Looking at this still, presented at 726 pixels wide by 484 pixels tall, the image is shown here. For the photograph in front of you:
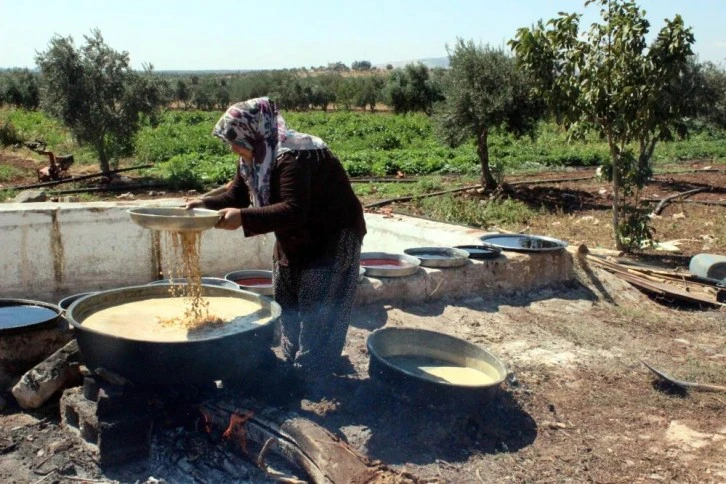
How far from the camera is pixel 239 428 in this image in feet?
10.9

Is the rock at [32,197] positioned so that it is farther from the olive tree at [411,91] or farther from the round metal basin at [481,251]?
the olive tree at [411,91]

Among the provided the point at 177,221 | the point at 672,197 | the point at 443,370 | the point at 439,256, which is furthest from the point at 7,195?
the point at 672,197

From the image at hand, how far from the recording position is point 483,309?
6.11m

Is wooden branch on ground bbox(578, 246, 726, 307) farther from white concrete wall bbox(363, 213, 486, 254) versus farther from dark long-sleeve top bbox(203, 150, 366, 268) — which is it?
dark long-sleeve top bbox(203, 150, 366, 268)

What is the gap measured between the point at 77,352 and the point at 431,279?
305 centimetres

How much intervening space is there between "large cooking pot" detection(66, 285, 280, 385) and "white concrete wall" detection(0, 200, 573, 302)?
2.45 meters

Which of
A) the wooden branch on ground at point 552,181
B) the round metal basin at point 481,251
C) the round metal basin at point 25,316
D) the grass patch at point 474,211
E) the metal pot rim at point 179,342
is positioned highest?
the metal pot rim at point 179,342

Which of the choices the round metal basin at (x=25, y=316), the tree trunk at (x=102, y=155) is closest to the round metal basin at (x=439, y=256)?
the round metal basin at (x=25, y=316)

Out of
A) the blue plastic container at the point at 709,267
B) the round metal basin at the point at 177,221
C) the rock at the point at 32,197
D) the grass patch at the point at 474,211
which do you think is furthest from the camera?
the grass patch at the point at 474,211

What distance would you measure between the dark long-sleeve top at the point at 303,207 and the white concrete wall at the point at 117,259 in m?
2.00

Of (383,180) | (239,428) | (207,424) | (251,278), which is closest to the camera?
(239,428)

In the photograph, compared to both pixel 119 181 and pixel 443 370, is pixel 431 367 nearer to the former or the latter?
pixel 443 370

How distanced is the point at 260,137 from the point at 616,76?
6.37m

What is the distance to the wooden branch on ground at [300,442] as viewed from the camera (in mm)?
2887
